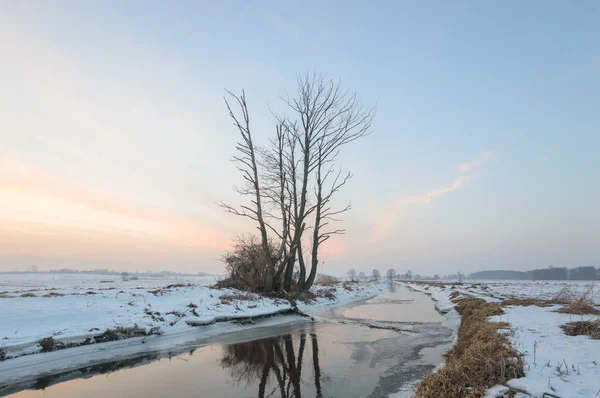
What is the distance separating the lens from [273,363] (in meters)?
6.69

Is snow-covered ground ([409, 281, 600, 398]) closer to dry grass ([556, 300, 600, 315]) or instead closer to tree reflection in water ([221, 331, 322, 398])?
dry grass ([556, 300, 600, 315])

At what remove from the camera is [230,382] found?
17.7 ft

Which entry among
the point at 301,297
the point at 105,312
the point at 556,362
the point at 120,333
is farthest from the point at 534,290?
the point at 105,312

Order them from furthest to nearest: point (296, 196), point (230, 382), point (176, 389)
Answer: point (296, 196) < point (230, 382) < point (176, 389)

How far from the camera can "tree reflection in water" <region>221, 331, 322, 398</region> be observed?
524cm

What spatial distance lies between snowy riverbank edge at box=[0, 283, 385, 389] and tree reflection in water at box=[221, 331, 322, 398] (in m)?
1.51

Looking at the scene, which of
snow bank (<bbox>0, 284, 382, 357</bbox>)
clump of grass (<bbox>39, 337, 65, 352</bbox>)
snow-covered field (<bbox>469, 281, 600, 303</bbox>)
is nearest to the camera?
clump of grass (<bbox>39, 337, 65, 352</bbox>)

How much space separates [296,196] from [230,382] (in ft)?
51.6

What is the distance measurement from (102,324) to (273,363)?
15.9 ft

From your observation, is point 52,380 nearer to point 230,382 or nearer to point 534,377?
point 230,382

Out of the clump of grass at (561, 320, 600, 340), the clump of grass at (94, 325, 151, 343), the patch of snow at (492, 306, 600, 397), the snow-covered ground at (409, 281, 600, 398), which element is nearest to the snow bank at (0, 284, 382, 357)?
the clump of grass at (94, 325, 151, 343)

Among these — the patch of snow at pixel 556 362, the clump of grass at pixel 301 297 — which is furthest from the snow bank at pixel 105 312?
the patch of snow at pixel 556 362

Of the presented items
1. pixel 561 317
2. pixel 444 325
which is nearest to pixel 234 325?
pixel 444 325

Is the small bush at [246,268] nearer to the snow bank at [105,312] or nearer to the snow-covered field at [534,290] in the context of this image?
the snow bank at [105,312]
